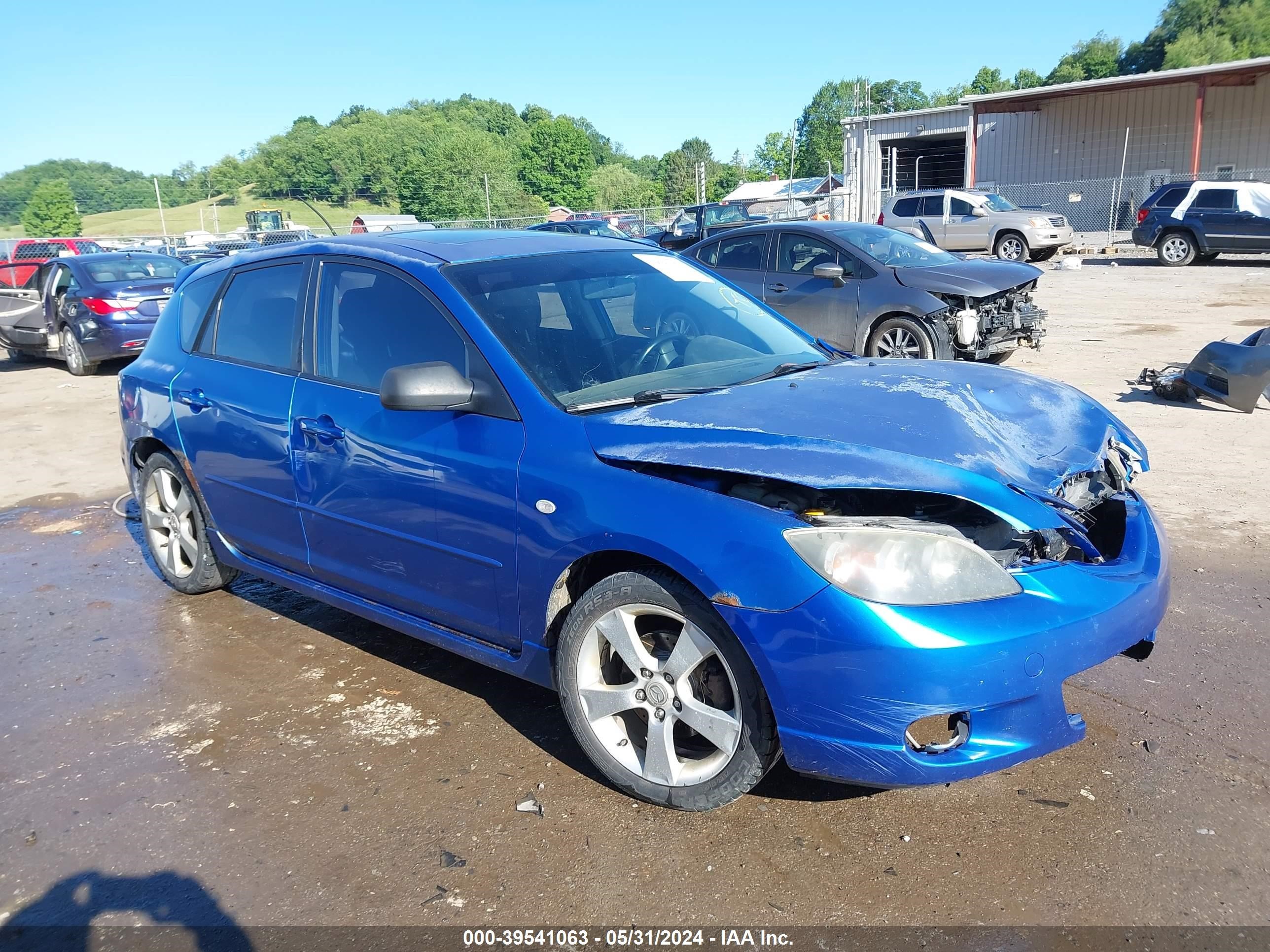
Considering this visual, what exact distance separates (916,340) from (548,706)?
7.22 m

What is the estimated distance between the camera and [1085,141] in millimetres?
39625

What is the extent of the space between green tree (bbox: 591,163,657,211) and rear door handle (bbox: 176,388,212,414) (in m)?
93.6

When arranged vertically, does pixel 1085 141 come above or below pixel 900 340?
above

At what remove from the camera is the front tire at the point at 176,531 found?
5016 mm

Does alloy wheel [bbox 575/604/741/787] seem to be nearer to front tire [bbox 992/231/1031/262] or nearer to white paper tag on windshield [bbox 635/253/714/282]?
white paper tag on windshield [bbox 635/253/714/282]

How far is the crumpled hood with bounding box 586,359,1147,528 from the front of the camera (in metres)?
2.75

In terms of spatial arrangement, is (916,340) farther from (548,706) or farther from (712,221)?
(712,221)

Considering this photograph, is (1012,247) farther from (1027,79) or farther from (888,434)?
(1027,79)

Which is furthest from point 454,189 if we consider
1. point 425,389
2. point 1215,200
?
point 425,389

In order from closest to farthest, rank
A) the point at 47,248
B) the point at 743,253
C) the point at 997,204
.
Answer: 1. the point at 743,253
2. the point at 997,204
3. the point at 47,248

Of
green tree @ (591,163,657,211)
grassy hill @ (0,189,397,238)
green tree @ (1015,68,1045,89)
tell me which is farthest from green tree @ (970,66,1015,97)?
grassy hill @ (0,189,397,238)

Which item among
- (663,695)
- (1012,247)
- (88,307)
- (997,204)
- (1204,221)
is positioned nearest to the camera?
(663,695)

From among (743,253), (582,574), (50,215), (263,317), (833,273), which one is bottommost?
(582,574)

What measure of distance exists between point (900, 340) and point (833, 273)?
0.96m
